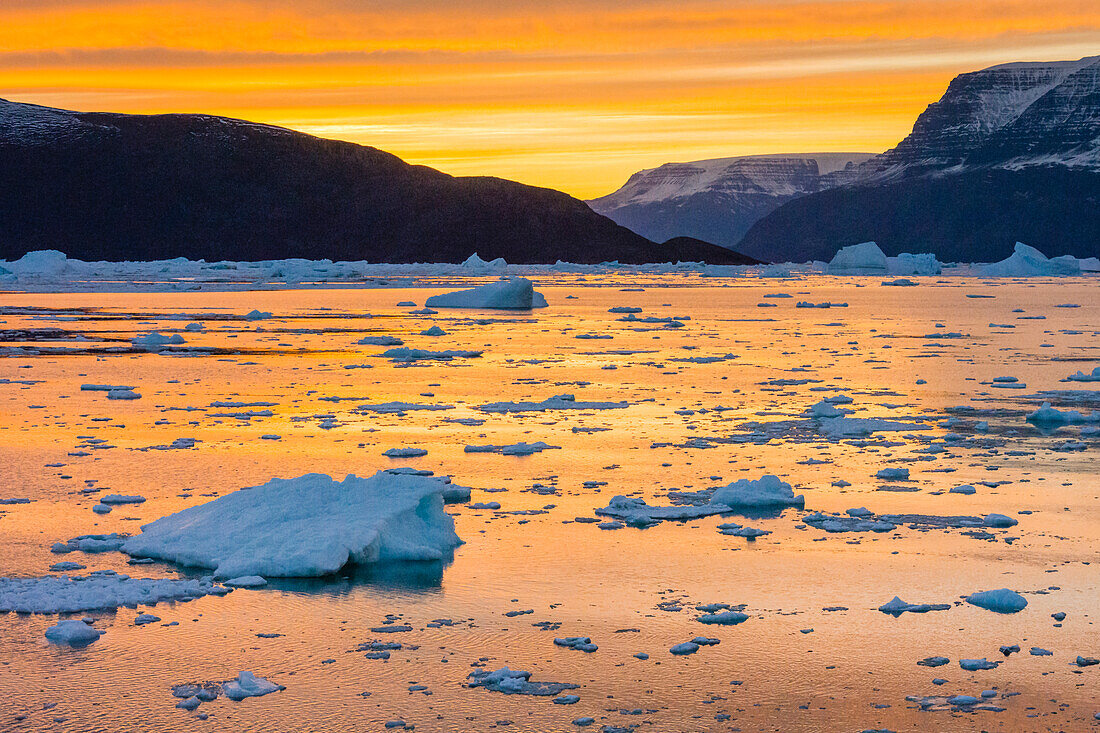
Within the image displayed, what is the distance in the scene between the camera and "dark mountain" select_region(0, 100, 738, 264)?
130500 millimetres

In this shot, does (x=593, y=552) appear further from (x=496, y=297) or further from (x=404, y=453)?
(x=496, y=297)

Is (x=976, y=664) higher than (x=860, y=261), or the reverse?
(x=860, y=261)

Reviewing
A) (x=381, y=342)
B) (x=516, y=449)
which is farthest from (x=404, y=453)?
(x=381, y=342)

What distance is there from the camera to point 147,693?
5.30 m

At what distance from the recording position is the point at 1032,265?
77375 mm

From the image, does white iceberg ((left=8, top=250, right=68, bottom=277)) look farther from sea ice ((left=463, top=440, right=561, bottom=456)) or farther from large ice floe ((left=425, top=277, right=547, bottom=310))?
sea ice ((left=463, top=440, right=561, bottom=456))

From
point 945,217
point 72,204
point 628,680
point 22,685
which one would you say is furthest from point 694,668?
point 945,217

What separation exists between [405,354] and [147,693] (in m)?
14.4

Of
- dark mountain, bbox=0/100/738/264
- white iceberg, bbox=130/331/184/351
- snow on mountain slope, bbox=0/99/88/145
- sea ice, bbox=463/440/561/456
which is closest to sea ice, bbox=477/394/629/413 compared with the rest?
sea ice, bbox=463/440/561/456

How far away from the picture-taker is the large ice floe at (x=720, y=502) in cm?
841

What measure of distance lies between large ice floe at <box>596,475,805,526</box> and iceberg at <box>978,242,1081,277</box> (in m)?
72.3

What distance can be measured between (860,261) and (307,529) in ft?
263

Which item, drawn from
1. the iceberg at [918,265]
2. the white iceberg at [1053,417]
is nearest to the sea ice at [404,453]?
the white iceberg at [1053,417]

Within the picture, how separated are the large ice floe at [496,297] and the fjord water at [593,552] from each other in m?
16.4
